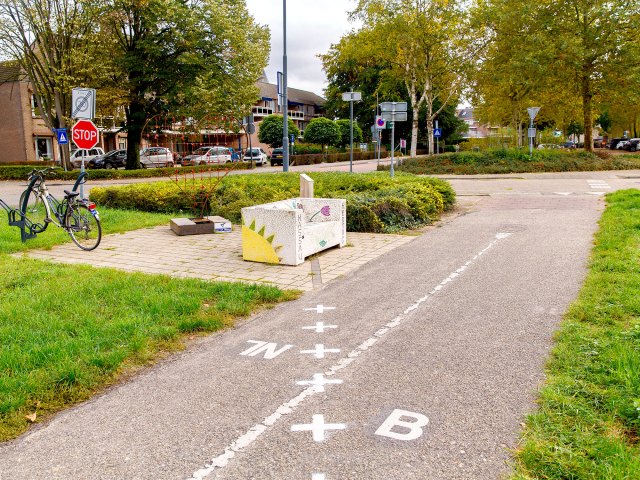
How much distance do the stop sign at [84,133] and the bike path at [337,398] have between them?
6.37 metres

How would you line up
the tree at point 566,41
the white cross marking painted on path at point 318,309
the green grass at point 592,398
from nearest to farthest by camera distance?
the green grass at point 592,398 < the white cross marking painted on path at point 318,309 < the tree at point 566,41

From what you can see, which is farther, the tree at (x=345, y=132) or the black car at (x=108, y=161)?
the tree at (x=345, y=132)

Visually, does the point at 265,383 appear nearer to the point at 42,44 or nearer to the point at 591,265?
the point at 591,265

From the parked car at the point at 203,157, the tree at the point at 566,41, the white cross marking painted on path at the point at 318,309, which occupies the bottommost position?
the white cross marking painted on path at the point at 318,309

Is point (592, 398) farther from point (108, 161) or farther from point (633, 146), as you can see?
point (633, 146)

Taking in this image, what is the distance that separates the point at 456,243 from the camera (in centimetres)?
930

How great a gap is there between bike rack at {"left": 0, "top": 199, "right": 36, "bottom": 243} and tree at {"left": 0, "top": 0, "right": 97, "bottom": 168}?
71.9ft

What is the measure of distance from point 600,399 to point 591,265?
161 inches

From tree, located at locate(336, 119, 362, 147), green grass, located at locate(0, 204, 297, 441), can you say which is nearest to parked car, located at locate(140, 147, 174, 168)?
tree, located at locate(336, 119, 362, 147)

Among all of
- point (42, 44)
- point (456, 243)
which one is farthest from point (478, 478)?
point (42, 44)

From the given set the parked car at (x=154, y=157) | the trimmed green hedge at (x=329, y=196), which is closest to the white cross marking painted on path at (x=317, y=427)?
the trimmed green hedge at (x=329, y=196)

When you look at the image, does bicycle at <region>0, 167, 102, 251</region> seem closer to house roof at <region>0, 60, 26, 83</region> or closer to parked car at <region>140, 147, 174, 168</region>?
house roof at <region>0, 60, 26, 83</region>

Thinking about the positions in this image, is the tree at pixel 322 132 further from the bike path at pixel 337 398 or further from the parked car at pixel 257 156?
the bike path at pixel 337 398

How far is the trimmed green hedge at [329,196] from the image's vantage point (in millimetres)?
10984
